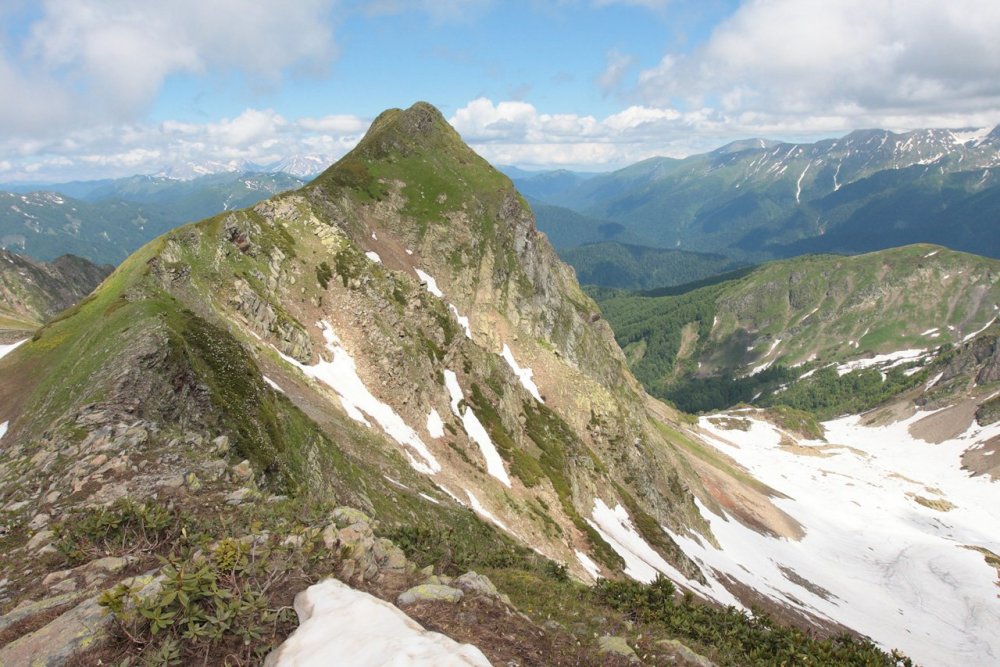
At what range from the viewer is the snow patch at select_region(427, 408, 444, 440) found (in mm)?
54225

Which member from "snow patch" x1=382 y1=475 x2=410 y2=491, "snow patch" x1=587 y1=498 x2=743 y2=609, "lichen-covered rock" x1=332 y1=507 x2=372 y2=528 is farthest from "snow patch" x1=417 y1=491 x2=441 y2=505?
"snow patch" x1=587 y1=498 x2=743 y2=609

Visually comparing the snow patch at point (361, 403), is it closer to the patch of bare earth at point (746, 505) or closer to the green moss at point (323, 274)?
the green moss at point (323, 274)

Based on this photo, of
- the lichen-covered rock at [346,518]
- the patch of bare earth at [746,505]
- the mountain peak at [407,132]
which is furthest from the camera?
the mountain peak at [407,132]

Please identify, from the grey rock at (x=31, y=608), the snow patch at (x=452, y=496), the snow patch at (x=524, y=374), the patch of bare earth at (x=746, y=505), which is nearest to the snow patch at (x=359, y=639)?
the grey rock at (x=31, y=608)

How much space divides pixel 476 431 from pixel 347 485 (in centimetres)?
Answer: 2936

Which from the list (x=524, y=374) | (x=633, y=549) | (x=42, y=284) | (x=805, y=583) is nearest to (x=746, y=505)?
(x=805, y=583)

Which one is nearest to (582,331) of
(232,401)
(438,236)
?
(438,236)

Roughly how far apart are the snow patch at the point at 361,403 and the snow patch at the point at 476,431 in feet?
26.7

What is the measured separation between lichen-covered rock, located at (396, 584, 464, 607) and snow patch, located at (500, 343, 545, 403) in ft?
218

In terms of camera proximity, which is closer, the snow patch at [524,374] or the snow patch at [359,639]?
the snow patch at [359,639]

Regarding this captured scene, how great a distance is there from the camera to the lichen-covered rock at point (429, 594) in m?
12.9

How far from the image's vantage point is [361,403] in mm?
49938

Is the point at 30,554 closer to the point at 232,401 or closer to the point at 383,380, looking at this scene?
the point at 232,401

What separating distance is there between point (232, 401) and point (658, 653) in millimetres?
23032
